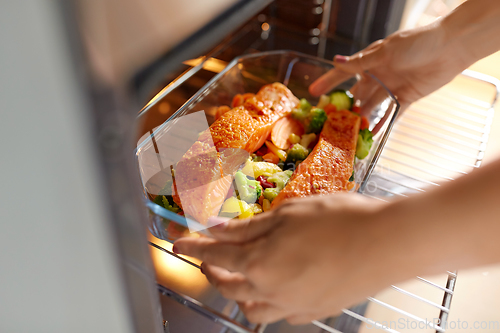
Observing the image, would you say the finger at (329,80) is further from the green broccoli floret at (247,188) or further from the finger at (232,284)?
the finger at (232,284)

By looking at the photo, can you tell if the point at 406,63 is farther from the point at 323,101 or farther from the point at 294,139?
the point at 294,139

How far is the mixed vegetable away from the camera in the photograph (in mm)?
744

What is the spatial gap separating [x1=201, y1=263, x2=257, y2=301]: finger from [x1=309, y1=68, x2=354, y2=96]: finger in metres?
0.76

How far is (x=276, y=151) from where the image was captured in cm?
93

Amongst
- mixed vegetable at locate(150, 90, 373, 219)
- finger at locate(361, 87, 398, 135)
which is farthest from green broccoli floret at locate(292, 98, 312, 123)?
finger at locate(361, 87, 398, 135)

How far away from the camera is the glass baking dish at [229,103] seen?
0.75 m

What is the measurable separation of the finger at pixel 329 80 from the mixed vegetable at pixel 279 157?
3cm

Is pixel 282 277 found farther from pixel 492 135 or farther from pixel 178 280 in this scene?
pixel 492 135

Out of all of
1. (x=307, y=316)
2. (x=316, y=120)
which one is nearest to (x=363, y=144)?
(x=316, y=120)

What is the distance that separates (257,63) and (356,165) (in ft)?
1.44

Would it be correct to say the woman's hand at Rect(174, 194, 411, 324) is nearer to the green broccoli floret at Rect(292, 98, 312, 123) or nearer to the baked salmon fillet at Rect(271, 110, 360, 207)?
the baked salmon fillet at Rect(271, 110, 360, 207)

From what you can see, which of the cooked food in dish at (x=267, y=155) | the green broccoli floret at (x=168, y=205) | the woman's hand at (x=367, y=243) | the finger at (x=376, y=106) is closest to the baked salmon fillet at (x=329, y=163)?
the cooked food in dish at (x=267, y=155)

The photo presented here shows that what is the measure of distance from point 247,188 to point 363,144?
0.40 m

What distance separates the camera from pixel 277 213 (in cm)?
46
